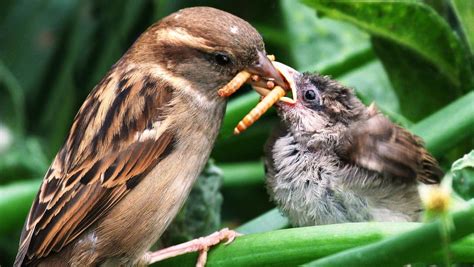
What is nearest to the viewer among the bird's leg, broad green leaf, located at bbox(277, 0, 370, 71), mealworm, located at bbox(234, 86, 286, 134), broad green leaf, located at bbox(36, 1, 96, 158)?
the bird's leg

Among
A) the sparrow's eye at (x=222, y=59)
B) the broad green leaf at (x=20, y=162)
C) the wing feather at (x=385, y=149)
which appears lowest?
the broad green leaf at (x=20, y=162)

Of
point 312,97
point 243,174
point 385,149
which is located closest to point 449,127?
point 385,149

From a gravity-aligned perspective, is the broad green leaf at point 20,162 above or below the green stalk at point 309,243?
below

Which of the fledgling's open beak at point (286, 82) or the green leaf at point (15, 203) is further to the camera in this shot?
the green leaf at point (15, 203)

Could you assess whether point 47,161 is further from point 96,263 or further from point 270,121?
point 96,263

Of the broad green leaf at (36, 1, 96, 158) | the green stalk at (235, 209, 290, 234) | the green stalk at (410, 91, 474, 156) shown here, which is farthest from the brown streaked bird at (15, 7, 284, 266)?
the broad green leaf at (36, 1, 96, 158)

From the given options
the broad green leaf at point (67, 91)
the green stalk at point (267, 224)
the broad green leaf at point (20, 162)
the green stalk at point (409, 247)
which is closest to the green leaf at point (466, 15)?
the green stalk at point (267, 224)

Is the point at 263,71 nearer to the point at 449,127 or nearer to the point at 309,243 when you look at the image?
the point at 449,127

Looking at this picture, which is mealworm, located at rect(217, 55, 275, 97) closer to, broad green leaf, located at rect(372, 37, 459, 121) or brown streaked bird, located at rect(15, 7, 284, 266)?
brown streaked bird, located at rect(15, 7, 284, 266)

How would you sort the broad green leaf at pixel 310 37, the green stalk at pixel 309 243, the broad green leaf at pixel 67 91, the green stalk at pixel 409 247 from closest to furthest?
the green stalk at pixel 409 247, the green stalk at pixel 309 243, the broad green leaf at pixel 310 37, the broad green leaf at pixel 67 91

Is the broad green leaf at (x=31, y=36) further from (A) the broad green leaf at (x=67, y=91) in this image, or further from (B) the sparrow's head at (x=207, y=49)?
(B) the sparrow's head at (x=207, y=49)
